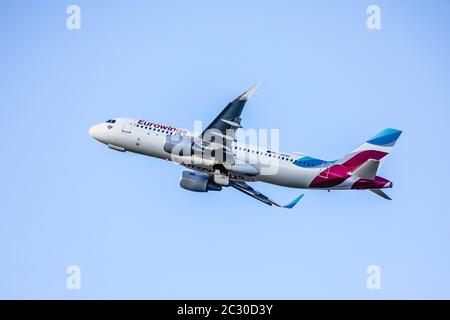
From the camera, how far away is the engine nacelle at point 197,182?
7450 cm

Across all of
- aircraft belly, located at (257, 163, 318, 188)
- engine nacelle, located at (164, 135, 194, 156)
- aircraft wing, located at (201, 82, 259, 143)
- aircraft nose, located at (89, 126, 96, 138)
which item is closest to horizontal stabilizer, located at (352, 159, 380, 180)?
aircraft belly, located at (257, 163, 318, 188)

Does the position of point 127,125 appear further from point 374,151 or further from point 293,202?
point 374,151

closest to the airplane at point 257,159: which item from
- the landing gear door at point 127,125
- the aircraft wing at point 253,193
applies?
the landing gear door at point 127,125

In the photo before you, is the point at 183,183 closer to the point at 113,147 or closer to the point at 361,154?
the point at 113,147

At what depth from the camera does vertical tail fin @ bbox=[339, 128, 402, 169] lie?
70.6 metres

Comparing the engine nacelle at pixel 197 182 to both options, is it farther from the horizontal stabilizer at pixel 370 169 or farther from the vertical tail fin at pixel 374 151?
the horizontal stabilizer at pixel 370 169

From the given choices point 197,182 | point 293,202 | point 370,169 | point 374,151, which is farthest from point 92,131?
point 370,169

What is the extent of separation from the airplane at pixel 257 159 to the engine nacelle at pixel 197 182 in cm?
172

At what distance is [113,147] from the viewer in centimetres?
7519

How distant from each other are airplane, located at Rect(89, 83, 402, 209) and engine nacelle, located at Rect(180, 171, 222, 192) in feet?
5.64

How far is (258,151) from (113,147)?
13.5 m

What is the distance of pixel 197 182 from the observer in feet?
245

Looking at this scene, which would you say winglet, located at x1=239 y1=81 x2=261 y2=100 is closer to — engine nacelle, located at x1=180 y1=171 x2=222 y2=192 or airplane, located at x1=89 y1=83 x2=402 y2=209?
airplane, located at x1=89 y1=83 x2=402 y2=209
